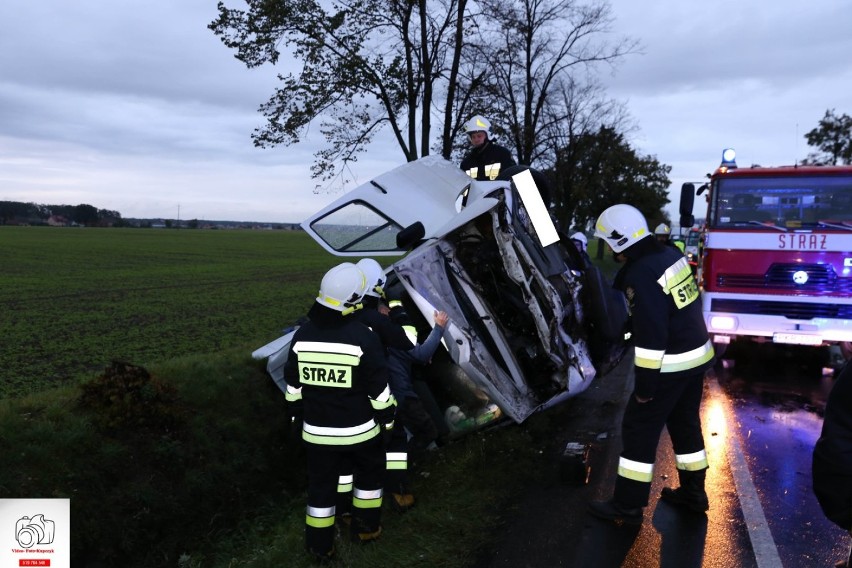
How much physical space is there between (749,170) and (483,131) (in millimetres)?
3829

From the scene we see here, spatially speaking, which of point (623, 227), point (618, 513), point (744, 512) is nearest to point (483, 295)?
point (623, 227)

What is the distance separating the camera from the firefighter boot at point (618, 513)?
3947 millimetres

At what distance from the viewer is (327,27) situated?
32.9ft

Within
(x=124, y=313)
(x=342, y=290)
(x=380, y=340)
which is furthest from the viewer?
(x=124, y=313)

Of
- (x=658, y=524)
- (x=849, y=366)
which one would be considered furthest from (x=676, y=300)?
(x=849, y=366)

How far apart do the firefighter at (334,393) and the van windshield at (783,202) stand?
632cm

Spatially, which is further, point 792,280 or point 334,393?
point 792,280

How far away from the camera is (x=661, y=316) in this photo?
12.6ft

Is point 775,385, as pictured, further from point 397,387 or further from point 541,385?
point 397,387

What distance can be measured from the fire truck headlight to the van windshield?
3.93 ft

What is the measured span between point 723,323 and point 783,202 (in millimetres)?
1705

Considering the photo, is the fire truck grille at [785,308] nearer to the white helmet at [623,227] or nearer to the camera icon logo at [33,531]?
the white helmet at [623,227]

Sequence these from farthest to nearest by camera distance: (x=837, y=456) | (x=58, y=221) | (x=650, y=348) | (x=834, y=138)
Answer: (x=58, y=221) < (x=834, y=138) < (x=650, y=348) < (x=837, y=456)

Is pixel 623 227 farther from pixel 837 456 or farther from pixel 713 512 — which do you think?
pixel 837 456
